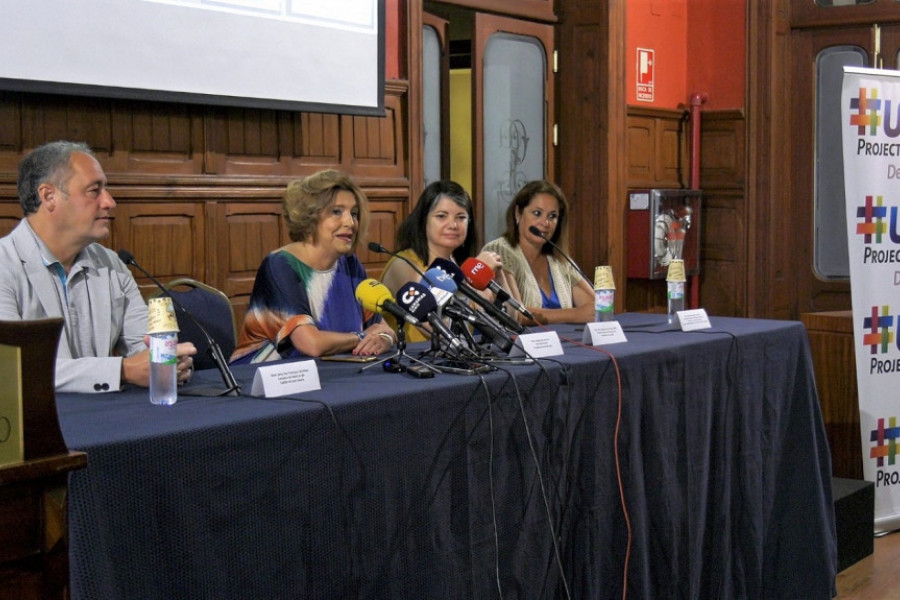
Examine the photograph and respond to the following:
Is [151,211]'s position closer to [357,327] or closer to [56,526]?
[357,327]

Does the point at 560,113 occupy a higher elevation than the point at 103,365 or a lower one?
higher

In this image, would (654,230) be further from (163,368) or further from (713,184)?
(163,368)

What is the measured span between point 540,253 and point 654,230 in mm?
2227

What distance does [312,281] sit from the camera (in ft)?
9.32

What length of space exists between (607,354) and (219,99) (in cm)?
184

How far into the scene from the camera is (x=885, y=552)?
3.67 meters

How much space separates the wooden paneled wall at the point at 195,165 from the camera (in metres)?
3.37

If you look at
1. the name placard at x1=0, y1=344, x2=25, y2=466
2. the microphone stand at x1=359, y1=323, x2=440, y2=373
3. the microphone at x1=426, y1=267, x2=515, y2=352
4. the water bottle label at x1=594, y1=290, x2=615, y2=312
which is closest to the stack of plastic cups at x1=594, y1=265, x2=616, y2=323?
the water bottle label at x1=594, y1=290, x2=615, y2=312

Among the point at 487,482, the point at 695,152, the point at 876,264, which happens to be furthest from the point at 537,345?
the point at 695,152

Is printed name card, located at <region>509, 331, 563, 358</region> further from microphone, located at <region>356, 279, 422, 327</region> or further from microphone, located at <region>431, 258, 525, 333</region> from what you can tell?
microphone, located at <region>356, 279, 422, 327</region>

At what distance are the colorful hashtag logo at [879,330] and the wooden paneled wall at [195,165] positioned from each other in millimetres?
1918

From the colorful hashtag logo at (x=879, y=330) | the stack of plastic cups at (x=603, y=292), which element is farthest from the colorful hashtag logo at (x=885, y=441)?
the stack of plastic cups at (x=603, y=292)

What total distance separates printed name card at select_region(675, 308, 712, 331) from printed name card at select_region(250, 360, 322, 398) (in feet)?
4.38

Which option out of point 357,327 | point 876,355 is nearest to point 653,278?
point 876,355
